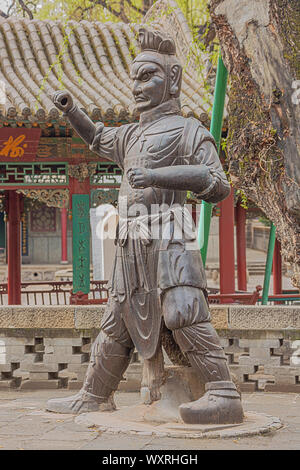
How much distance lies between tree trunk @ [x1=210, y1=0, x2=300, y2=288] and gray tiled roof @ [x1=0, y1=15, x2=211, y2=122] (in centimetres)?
517

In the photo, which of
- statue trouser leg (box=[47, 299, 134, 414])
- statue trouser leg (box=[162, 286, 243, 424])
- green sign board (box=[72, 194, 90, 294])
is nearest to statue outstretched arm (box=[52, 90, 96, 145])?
statue trouser leg (box=[47, 299, 134, 414])

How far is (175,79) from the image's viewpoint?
5434 millimetres

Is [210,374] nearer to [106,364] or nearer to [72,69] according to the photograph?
[106,364]

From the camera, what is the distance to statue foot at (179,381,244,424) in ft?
16.4

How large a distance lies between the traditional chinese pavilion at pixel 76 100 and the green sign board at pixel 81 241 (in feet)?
0.04

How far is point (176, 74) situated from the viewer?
544 centimetres

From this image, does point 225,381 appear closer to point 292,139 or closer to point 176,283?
point 176,283

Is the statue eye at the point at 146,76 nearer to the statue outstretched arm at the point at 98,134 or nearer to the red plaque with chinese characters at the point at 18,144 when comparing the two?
the statue outstretched arm at the point at 98,134

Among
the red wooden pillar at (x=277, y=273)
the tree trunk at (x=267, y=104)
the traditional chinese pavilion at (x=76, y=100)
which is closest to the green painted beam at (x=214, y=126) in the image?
the tree trunk at (x=267, y=104)

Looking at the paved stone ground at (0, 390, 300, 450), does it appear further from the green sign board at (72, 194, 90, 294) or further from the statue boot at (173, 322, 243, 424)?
the green sign board at (72, 194, 90, 294)

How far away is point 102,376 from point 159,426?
0.58 metres

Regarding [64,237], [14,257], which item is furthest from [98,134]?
[64,237]

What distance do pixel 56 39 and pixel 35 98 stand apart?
2.13m
